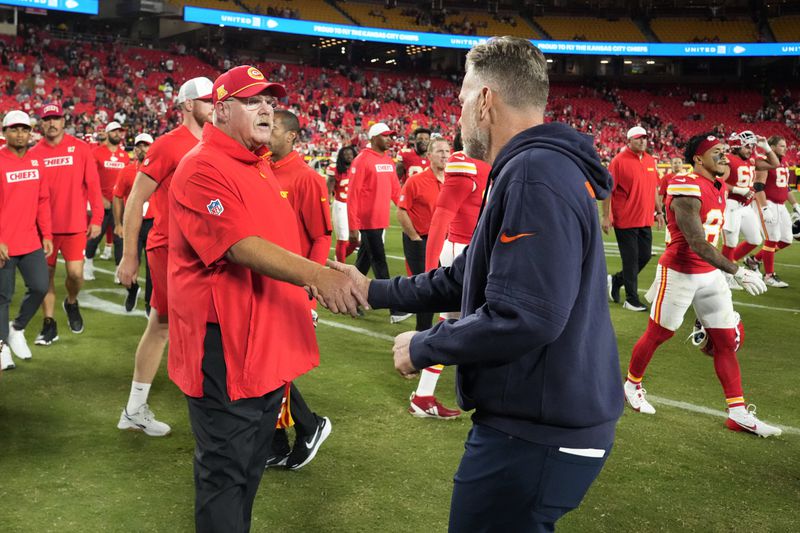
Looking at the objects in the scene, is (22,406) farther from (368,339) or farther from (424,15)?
(424,15)

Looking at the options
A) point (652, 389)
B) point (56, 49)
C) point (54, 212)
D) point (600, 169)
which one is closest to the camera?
point (600, 169)

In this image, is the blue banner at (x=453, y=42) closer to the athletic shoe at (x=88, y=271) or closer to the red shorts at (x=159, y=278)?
the athletic shoe at (x=88, y=271)

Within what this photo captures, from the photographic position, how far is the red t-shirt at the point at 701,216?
5.89 meters

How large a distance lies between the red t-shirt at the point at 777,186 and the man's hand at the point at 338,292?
12199mm

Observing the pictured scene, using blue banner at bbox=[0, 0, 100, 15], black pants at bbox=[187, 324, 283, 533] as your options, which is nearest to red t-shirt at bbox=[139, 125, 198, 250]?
black pants at bbox=[187, 324, 283, 533]

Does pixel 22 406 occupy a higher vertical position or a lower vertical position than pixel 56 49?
lower

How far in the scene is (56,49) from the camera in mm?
39031

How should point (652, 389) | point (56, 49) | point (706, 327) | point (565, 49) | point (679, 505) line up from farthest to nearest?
point (565, 49), point (56, 49), point (652, 389), point (706, 327), point (679, 505)

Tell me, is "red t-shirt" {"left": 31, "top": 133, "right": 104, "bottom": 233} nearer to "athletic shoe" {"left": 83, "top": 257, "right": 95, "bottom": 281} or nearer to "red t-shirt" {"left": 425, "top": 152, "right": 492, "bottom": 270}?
"athletic shoe" {"left": 83, "top": 257, "right": 95, "bottom": 281}

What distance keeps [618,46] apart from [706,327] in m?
47.5

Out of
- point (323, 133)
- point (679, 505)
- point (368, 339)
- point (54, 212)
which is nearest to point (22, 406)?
point (54, 212)

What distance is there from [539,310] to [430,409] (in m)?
4.08

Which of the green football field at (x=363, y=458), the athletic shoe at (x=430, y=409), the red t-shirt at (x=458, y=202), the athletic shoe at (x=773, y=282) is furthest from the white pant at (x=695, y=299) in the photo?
the athletic shoe at (x=773, y=282)

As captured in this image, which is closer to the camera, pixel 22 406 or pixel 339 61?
pixel 22 406
